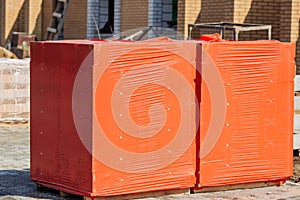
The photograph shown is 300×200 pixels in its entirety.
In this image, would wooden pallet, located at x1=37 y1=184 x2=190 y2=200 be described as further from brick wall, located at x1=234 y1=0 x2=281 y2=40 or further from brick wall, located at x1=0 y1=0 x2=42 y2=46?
brick wall, located at x1=0 y1=0 x2=42 y2=46

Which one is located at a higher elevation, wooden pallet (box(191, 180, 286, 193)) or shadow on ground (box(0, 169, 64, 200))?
wooden pallet (box(191, 180, 286, 193))

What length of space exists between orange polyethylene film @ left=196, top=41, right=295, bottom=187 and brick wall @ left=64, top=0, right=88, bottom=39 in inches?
493

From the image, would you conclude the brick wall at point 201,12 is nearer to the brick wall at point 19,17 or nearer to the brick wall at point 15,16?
the brick wall at point 19,17

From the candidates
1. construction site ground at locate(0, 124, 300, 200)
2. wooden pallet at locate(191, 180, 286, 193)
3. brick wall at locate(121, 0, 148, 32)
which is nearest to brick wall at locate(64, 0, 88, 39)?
brick wall at locate(121, 0, 148, 32)

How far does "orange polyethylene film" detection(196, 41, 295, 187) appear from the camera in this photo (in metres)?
8.28

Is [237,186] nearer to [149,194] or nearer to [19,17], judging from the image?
[149,194]

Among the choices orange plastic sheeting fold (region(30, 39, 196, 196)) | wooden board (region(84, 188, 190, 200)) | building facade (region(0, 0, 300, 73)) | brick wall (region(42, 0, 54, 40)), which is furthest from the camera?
brick wall (region(42, 0, 54, 40))

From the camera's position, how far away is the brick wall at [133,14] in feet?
58.0

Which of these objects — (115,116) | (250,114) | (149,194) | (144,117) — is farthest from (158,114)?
(250,114)

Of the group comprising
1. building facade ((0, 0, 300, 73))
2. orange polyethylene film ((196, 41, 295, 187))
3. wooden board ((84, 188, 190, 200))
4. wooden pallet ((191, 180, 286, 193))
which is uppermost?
building facade ((0, 0, 300, 73))

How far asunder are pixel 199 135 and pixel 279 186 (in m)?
1.45

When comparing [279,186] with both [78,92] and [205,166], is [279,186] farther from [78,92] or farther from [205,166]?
[78,92]

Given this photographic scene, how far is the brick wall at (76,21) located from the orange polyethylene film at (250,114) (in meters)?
12.5

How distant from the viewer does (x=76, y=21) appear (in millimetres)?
21438
